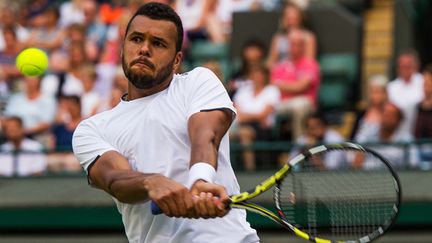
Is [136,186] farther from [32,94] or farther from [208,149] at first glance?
[32,94]

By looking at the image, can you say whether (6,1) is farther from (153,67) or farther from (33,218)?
(153,67)

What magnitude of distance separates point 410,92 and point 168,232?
235 inches

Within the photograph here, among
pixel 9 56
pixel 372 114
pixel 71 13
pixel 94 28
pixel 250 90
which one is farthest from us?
pixel 71 13

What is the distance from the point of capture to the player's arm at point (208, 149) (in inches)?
183

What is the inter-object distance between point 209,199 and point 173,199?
15cm

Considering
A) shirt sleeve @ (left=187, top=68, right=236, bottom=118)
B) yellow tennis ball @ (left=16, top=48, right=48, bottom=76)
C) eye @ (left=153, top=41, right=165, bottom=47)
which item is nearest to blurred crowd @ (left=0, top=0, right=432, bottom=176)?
yellow tennis ball @ (left=16, top=48, right=48, bottom=76)

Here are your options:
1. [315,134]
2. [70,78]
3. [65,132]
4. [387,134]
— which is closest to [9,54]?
[70,78]

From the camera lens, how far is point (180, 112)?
5.22 meters

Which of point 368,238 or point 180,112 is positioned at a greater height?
point 180,112

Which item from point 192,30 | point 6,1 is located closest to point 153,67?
point 192,30

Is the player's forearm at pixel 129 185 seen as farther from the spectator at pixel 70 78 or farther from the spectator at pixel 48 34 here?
the spectator at pixel 48 34

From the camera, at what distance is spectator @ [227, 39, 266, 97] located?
37.0 ft

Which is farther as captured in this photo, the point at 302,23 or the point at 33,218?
the point at 302,23

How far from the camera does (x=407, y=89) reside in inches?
424
